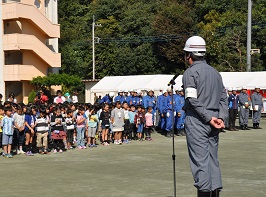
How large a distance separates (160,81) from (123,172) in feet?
70.2

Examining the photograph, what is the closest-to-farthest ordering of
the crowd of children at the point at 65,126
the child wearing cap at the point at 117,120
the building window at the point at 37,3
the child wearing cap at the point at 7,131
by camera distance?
1. the child wearing cap at the point at 7,131
2. the crowd of children at the point at 65,126
3. the child wearing cap at the point at 117,120
4. the building window at the point at 37,3

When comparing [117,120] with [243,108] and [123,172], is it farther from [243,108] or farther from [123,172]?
[243,108]

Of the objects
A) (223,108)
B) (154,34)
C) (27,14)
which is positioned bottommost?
(223,108)

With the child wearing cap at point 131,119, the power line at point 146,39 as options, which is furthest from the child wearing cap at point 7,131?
the power line at point 146,39

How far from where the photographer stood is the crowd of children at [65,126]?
16.0 m

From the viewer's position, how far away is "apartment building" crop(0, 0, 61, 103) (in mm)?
38375

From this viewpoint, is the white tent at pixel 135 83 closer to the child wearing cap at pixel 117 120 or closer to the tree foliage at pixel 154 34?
the tree foliage at pixel 154 34

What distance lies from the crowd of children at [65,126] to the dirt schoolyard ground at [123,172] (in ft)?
1.96

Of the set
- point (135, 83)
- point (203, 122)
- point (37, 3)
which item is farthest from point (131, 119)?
point (37, 3)

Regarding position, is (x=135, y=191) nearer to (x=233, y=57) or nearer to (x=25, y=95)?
(x=25, y=95)

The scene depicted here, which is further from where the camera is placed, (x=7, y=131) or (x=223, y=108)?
(x=7, y=131)

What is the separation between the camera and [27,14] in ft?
Result: 127

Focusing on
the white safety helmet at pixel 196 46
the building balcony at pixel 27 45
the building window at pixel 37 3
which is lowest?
the white safety helmet at pixel 196 46

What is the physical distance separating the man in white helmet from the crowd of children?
10310 mm
